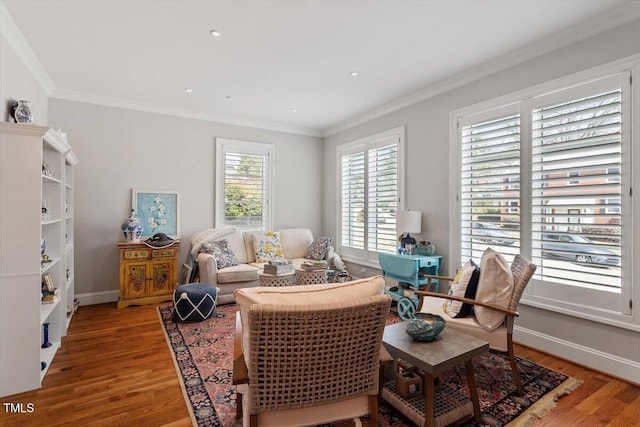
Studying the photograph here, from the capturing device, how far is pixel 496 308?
7.54 feet

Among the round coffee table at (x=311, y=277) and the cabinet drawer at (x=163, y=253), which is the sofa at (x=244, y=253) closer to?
the cabinet drawer at (x=163, y=253)

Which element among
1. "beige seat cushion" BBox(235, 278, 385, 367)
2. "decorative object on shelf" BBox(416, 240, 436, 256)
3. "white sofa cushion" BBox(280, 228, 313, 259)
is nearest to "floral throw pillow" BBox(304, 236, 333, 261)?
"white sofa cushion" BBox(280, 228, 313, 259)

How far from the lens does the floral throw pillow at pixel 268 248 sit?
5.00 m

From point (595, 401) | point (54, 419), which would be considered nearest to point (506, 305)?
point (595, 401)

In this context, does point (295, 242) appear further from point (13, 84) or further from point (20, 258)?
point (13, 84)

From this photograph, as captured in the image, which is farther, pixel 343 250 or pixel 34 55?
pixel 343 250

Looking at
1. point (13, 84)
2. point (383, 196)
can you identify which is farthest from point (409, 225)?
point (13, 84)

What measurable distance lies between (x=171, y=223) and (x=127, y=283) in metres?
1.06

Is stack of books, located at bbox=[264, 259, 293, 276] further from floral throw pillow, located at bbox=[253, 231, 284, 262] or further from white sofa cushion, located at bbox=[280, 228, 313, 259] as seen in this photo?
white sofa cushion, located at bbox=[280, 228, 313, 259]

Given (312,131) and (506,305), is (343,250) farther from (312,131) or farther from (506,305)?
(506,305)

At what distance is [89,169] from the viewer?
4.38 meters

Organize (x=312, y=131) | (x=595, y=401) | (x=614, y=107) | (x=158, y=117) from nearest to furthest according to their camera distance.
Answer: (x=595, y=401) → (x=614, y=107) → (x=158, y=117) → (x=312, y=131)

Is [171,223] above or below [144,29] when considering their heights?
below

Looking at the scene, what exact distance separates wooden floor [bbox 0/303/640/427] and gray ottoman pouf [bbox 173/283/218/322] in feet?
1.32
